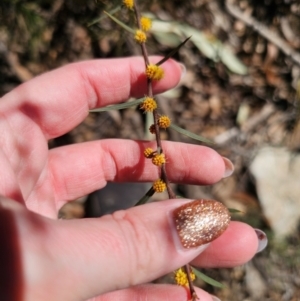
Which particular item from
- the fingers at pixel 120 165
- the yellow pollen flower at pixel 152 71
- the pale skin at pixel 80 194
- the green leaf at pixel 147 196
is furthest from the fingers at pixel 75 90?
the green leaf at pixel 147 196

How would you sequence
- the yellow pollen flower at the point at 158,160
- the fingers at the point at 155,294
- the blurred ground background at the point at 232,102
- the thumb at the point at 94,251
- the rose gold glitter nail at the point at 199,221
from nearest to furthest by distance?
1. the thumb at the point at 94,251
2. the rose gold glitter nail at the point at 199,221
3. the yellow pollen flower at the point at 158,160
4. the fingers at the point at 155,294
5. the blurred ground background at the point at 232,102

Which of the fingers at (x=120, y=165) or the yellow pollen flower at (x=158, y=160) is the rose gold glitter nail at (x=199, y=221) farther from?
the fingers at (x=120, y=165)

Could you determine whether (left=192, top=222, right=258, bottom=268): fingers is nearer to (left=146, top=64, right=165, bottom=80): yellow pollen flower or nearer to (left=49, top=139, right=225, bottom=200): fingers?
(left=49, top=139, right=225, bottom=200): fingers

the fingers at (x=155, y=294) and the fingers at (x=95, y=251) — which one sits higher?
the fingers at (x=95, y=251)

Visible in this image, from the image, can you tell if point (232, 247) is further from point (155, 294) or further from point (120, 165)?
point (120, 165)

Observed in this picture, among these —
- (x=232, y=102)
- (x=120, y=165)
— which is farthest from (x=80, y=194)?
(x=232, y=102)

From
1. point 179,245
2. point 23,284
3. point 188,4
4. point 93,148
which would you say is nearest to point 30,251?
point 23,284
